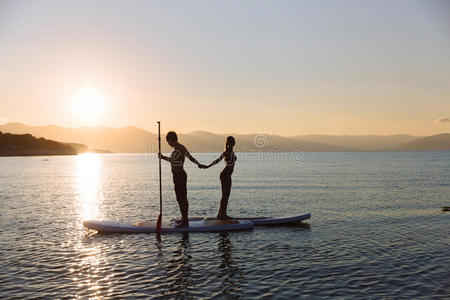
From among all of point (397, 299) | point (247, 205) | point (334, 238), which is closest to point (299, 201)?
point (247, 205)

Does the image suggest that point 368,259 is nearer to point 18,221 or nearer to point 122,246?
point 122,246

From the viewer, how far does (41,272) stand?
10.4 metres

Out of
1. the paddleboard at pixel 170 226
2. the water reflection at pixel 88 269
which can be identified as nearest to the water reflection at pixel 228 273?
the paddleboard at pixel 170 226

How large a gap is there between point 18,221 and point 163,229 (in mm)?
10559

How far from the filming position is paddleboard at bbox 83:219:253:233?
50.7 feet

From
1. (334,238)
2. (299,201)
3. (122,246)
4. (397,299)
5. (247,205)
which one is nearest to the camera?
(397,299)

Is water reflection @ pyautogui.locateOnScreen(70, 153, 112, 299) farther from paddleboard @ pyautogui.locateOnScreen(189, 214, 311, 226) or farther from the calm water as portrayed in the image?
paddleboard @ pyautogui.locateOnScreen(189, 214, 311, 226)

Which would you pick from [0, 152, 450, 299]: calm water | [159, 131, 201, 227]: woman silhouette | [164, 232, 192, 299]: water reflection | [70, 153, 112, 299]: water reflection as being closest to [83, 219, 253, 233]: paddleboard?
[0, 152, 450, 299]: calm water

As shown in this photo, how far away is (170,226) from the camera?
1574cm

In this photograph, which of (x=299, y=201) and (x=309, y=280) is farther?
(x=299, y=201)

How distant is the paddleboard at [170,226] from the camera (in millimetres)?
15453

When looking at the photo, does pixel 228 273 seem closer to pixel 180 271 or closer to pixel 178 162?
pixel 180 271

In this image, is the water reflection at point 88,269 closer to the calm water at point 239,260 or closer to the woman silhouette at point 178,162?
the calm water at point 239,260

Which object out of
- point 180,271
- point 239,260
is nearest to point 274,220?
point 239,260
